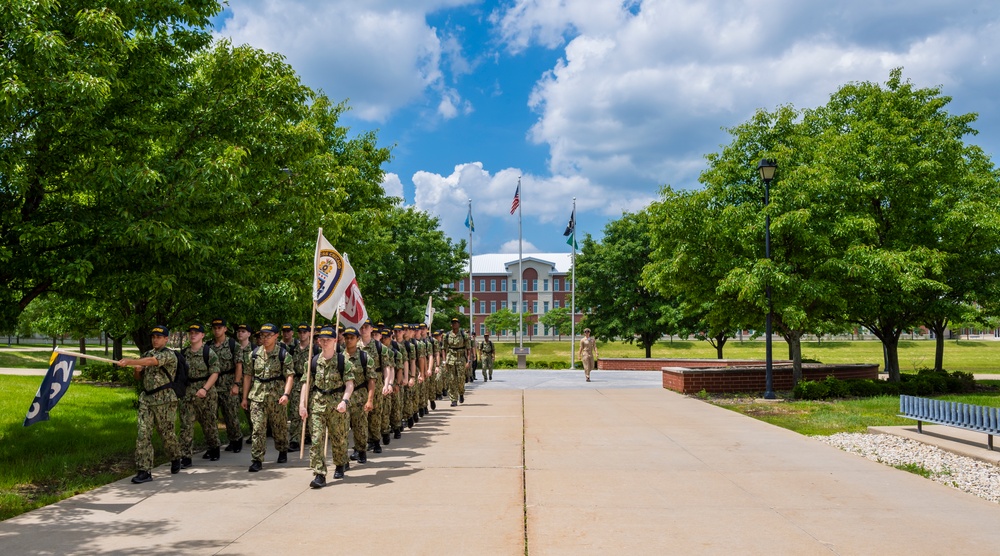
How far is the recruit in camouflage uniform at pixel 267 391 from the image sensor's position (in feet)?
29.0

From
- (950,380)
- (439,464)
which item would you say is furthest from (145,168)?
(950,380)

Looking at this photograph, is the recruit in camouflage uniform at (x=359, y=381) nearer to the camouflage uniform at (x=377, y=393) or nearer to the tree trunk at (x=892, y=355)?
the camouflage uniform at (x=377, y=393)

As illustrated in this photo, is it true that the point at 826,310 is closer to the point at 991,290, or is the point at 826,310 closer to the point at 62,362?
the point at 991,290

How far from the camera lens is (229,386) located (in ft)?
33.7

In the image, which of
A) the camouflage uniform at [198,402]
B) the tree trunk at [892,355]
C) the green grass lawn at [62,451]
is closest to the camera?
the green grass lawn at [62,451]

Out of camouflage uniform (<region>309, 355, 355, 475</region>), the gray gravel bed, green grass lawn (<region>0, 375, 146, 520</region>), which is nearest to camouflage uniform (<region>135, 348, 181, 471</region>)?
green grass lawn (<region>0, 375, 146, 520</region>)

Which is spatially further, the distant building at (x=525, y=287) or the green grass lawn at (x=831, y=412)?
the distant building at (x=525, y=287)

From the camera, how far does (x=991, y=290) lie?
782 inches

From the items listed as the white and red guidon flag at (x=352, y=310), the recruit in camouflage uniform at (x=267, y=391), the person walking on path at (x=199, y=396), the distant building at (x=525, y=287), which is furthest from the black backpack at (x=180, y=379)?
the distant building at (x=525, y=287)

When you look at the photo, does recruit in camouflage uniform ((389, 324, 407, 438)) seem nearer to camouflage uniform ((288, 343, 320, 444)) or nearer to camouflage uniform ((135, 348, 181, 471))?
camouflage uniform ((288, 343, 320, 444))

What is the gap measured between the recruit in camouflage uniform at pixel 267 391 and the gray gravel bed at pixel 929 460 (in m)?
8.04

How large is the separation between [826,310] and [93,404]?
19.0m

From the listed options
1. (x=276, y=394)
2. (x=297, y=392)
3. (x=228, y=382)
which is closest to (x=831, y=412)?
(x=297, y=392)

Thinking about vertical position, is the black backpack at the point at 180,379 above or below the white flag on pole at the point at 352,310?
below
